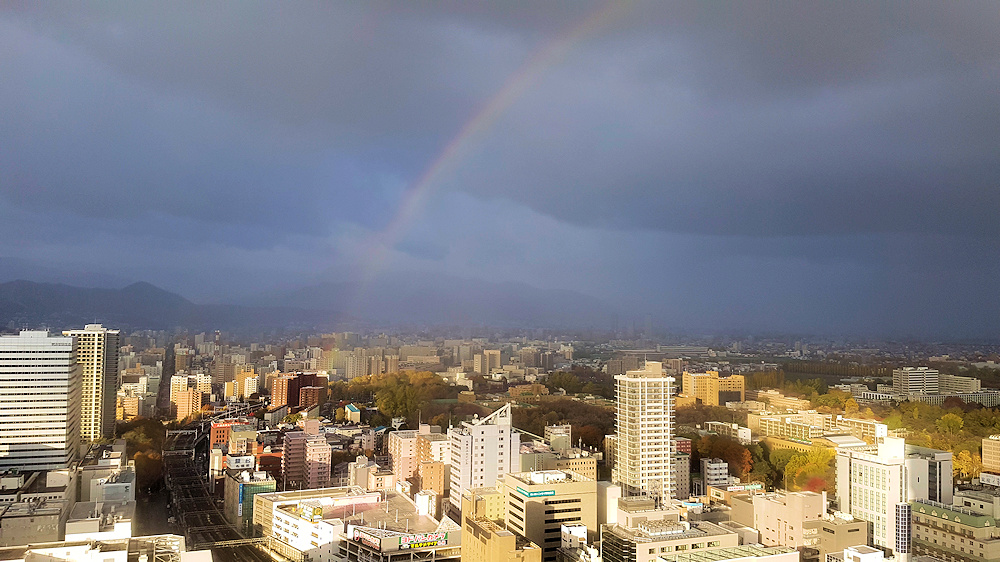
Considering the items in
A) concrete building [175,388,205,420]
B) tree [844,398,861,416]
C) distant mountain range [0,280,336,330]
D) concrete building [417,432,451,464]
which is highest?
distant mountain range [0,280,336,330]

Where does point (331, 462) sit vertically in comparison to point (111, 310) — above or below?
below

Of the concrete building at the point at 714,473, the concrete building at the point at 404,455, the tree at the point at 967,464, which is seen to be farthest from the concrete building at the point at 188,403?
the tree at the point at 967,464

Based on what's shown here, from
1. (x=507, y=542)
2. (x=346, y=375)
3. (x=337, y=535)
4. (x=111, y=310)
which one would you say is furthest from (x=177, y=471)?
(x=111, y=310)

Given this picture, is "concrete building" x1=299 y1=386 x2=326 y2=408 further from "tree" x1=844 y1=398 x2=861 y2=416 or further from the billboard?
the billboard

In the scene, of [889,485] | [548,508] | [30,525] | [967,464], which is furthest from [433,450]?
[967,464]

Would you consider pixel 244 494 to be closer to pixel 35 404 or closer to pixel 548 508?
pixel 35 404

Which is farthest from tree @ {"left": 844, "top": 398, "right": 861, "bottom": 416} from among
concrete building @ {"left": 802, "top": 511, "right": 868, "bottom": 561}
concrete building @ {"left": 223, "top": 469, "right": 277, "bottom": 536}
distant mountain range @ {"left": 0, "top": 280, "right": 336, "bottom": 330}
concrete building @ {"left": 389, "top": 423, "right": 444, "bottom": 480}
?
distant mountain range @ {"left": 0, "top": 280, "right": 336, "bottom": 330}

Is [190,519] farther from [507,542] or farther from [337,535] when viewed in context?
[507,542]
